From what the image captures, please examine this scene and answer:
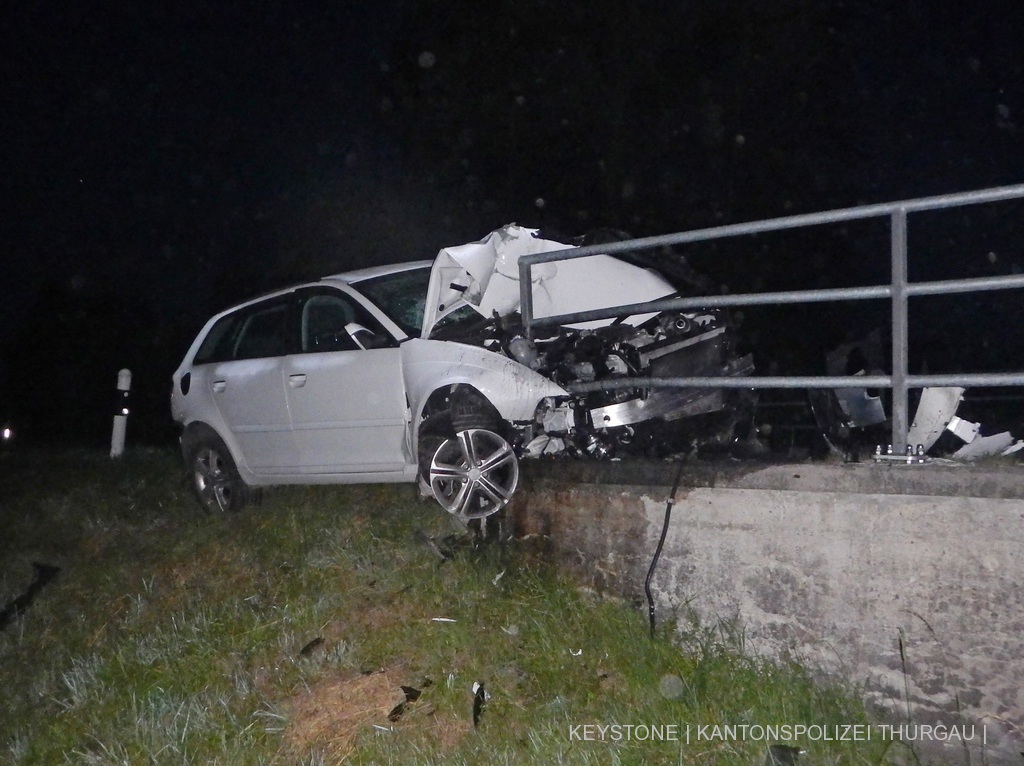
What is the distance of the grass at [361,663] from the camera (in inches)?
180

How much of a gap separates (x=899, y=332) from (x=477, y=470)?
234 cm

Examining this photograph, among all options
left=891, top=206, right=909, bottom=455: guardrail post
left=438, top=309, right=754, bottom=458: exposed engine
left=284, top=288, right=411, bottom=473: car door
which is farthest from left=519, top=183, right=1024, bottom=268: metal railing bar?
left=284, top=288, right=411, bottom=473: car door

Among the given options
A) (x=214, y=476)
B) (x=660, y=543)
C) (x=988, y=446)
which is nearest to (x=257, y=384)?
(x=214, y=476)

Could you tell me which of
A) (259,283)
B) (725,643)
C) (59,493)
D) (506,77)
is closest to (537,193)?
(506,77)

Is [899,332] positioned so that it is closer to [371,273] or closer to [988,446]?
[988,446]

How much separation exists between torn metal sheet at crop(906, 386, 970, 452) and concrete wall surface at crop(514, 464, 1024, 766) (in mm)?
803

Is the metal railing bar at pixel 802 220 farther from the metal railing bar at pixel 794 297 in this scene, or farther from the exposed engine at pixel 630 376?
the exposed engine at pixel 630 376

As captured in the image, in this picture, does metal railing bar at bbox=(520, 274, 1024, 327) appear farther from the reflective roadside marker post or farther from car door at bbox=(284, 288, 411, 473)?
the reflective roadside marker post

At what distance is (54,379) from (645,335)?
114 feet

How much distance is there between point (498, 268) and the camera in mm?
6348

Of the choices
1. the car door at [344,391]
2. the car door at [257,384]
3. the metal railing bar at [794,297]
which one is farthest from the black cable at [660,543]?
the car door at [257,384]

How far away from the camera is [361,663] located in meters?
5.32

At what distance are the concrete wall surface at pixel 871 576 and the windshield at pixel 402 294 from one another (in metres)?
2.16

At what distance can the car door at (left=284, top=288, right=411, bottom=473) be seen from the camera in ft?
22.1
